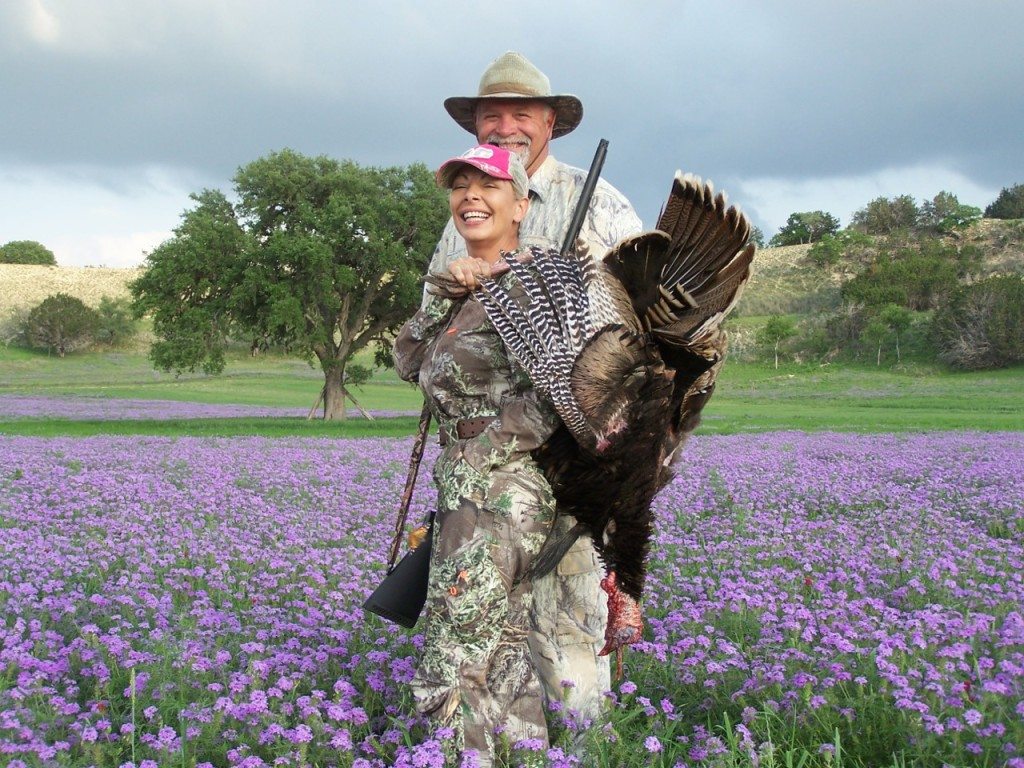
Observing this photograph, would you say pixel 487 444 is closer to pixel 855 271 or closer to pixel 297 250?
pixel 297 250

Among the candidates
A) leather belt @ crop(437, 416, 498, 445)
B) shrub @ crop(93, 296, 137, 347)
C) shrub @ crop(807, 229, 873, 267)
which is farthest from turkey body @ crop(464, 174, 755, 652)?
shrub @ crop(807, 229, 873, 267)

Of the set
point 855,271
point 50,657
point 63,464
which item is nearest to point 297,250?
point 63,464

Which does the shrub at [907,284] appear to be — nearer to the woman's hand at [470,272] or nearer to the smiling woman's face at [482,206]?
the smiling woman's face at [482,206]

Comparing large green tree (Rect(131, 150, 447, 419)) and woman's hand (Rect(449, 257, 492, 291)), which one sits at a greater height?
→ large green tree (Rect(131, 150, 447, 419))

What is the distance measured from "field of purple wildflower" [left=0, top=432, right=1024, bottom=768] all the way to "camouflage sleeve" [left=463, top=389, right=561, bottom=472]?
0.96 meters

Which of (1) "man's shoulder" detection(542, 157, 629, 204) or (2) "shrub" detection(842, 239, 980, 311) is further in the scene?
(2) "shrub" detection(842, 239, 980, 311)

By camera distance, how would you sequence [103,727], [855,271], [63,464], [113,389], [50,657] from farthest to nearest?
1. [855,271]
2. [113,389]
3. [63,464]
4. [50,657]
5. [103,727]

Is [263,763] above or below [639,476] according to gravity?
below

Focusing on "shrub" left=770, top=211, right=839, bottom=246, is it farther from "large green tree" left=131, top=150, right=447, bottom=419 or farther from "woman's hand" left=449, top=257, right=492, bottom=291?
"woman's hand" left=449, top=257, right=492, bottom=291

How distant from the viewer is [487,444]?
2.91m

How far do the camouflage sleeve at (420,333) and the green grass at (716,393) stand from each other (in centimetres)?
1799

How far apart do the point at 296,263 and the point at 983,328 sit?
36.0 meters

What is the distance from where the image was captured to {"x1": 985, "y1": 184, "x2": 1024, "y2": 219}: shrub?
8669 centimetres

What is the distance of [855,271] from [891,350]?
29.9 metres
